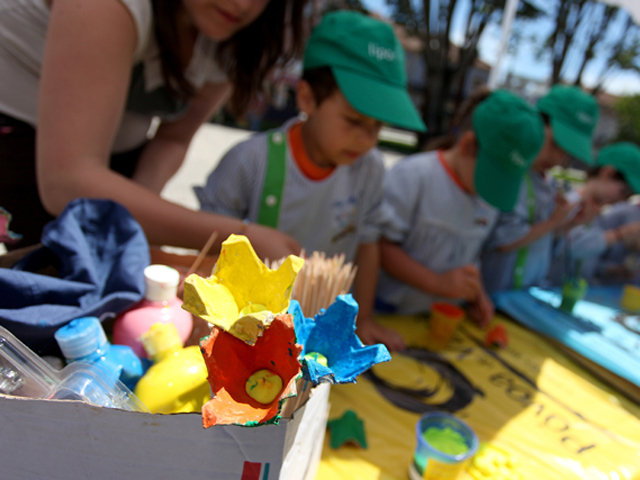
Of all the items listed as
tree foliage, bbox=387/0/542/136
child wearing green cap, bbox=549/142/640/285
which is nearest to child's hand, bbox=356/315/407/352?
child wearing green cap, bbox=549/142/640/285

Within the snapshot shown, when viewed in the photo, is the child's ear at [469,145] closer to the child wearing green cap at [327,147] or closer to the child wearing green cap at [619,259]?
the child wearing green cap at [327,147]

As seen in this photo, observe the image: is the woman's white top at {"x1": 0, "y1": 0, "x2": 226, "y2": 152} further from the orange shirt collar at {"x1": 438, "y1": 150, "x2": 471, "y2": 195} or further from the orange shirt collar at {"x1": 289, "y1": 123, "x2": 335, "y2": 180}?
the orange shirt collar at {"x1": 438, "y1": 150, "x2": 471, "y2": 195}

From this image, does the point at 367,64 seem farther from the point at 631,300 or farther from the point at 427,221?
the point at 631,300

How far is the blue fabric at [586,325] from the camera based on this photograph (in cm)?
114

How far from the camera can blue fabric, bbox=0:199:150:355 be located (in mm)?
429

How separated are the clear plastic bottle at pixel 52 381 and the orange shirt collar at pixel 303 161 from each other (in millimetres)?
782

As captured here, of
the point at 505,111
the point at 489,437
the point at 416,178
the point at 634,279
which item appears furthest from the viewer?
the point at 634,279

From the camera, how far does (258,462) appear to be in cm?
37

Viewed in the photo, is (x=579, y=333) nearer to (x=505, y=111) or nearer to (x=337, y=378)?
(x=505, y=111)

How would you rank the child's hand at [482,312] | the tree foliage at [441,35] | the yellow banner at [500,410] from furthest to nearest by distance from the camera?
the tree foliage at [441,35], the child's hand at [482,312], the yellow banner at [500,410]

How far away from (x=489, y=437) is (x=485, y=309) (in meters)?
0.56

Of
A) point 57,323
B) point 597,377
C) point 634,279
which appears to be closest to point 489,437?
point 597,377

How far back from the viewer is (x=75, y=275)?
0.50 meters

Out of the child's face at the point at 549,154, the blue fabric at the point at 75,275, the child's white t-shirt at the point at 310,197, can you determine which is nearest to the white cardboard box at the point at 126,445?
the blue fabric at the point at 75,275
